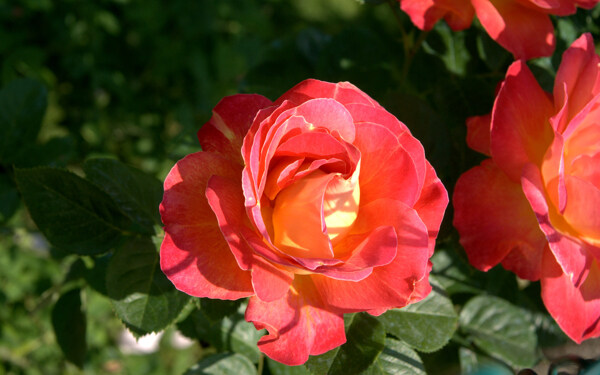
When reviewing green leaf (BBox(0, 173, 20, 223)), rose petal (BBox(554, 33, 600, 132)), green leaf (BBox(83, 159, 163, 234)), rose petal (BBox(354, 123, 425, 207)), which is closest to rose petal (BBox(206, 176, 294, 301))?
rose petal (BBox(354, 123, 425, 207))

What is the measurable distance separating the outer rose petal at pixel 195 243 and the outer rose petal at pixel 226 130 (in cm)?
3

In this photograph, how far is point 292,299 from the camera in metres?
0.45

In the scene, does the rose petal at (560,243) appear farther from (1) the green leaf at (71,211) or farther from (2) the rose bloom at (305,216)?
(1) the green leaf at (71,211)

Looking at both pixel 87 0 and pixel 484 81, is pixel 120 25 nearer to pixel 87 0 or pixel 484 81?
pixel 87 0

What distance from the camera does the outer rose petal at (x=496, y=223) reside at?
0.53 meters

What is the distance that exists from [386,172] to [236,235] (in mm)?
135

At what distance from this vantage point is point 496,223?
1.78 ft

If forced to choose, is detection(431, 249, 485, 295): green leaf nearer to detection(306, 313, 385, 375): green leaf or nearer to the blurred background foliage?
the blurred background foliage

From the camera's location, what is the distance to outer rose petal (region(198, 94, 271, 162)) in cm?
47

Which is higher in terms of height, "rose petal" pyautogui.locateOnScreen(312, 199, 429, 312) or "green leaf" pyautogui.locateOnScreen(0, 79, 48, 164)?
"rose petal" pyautogui.locateOnScreen(312, 199, 429, 312)

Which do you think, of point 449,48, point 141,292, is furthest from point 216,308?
point 449,48

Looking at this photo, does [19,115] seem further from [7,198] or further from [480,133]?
[480,133]

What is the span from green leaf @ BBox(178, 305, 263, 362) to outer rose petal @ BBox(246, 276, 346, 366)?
8.7 inches

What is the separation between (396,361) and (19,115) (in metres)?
0.60
